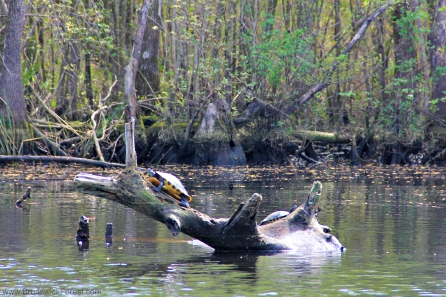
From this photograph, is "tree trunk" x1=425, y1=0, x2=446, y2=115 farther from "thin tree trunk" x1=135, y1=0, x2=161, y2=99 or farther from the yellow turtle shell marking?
the yellow turtle shell marking

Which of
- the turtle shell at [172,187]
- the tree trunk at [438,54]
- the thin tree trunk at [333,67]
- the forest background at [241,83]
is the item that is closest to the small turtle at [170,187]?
the turtle shell at [172,187]

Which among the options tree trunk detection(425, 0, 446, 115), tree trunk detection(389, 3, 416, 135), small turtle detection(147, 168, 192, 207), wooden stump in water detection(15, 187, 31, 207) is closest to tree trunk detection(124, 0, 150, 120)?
tree trunk detection(389, 3, 416, 135)

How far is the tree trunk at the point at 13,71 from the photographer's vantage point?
80.4 feet

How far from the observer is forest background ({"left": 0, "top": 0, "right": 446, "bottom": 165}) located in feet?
89.9

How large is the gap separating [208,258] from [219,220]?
1.48 ft

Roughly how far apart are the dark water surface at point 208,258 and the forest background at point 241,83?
39.5 feet

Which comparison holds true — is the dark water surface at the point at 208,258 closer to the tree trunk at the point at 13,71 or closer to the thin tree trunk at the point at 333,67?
the tree trunk at the point at 13,71

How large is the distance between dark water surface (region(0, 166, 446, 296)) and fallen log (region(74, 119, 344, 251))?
0.21 meters

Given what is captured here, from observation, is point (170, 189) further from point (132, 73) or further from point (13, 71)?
point (132, 73)

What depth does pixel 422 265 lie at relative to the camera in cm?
920

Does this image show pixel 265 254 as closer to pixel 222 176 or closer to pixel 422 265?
pixel 422 265

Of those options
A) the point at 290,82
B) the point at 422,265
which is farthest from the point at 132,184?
the point at 290,82

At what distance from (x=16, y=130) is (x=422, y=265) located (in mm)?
17154

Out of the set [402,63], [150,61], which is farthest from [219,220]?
[402,63]
